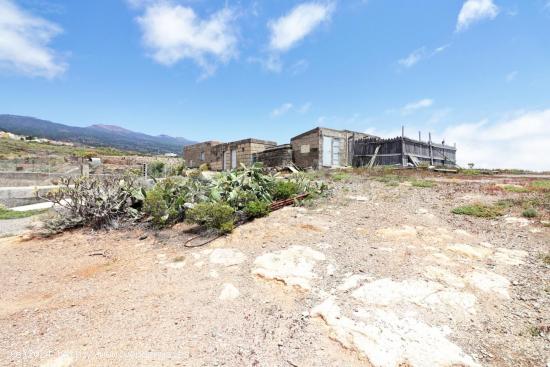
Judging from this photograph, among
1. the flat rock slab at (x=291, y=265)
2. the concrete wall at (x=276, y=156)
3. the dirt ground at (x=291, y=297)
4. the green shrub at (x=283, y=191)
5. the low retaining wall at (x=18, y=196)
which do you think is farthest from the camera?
the concrete wall at (x=276, y=156)

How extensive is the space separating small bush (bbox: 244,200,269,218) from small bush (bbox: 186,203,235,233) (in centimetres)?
52

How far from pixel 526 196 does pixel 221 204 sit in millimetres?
7127

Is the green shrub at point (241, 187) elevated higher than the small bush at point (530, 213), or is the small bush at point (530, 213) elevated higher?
the green shrub at point (241, 187)

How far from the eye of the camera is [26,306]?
3467mm

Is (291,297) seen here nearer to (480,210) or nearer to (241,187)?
(241,187)

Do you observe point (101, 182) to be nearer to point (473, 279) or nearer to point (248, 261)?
point (248, 261)

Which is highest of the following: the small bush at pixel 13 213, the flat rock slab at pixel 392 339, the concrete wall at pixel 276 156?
the concrete wall at pixel 276 156

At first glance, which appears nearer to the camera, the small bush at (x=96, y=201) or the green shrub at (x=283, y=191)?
the small bush at (x=96, y=201)

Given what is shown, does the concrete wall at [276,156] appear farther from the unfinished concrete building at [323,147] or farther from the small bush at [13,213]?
the small bush at [13,213]

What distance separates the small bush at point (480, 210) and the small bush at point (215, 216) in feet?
15.1

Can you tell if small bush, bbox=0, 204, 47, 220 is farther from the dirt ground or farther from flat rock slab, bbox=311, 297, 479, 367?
flat rock slab, bbox=311, 297, 479, 367

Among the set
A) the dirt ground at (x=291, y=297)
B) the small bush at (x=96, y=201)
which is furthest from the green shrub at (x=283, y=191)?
the small bush at (x=96, y=201)

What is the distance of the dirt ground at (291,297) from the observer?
2.56 meters

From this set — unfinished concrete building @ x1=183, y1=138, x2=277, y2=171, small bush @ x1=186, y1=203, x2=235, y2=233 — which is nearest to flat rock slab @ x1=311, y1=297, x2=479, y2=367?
small bush @ x1=186, y1=203, x2=235, y2=233
